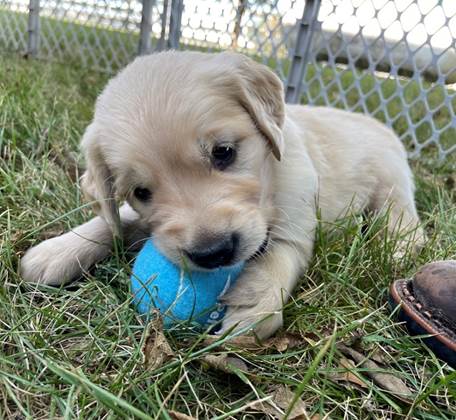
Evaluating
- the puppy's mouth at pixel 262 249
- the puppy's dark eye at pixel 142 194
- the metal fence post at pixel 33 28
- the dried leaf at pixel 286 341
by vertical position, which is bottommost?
the metal fence post at pixel 33 28

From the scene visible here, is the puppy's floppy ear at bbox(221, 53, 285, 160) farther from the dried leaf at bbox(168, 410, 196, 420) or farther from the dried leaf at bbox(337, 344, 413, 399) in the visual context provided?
the dried leaf at bbox(168, 410, 196, 420)

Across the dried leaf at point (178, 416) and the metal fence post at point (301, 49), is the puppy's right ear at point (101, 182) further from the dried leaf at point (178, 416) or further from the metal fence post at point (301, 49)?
the metal fence post at point (301, 49)

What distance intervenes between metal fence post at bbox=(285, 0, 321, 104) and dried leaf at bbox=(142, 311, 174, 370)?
3.64m

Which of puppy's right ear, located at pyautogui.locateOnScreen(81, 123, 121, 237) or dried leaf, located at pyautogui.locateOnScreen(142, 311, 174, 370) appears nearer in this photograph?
dried leaf, located at pyautogui.locateOnScreen(142, 311, 174, 370)

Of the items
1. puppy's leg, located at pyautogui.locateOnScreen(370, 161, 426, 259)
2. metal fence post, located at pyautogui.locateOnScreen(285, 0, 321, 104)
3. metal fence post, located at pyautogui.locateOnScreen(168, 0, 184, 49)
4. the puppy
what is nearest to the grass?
the puppy

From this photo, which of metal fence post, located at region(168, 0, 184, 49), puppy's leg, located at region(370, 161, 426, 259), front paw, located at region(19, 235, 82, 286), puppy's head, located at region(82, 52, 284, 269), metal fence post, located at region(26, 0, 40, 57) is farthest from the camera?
metal fence post, located at region(26, 0, 40, 57)

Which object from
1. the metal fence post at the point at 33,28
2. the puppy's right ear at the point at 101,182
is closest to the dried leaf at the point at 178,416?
the puppy's right ear at the point at 101,182

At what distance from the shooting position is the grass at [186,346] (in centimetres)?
155

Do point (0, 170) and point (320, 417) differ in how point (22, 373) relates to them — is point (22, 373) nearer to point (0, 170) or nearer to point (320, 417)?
point (320, 417)

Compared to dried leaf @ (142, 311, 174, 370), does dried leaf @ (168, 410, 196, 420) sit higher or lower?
higher

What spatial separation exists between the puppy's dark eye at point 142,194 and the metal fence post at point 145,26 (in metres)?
3.93

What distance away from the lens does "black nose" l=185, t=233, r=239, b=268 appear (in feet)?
6.01

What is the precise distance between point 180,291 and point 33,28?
5.78 metres

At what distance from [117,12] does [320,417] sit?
5808 mm
